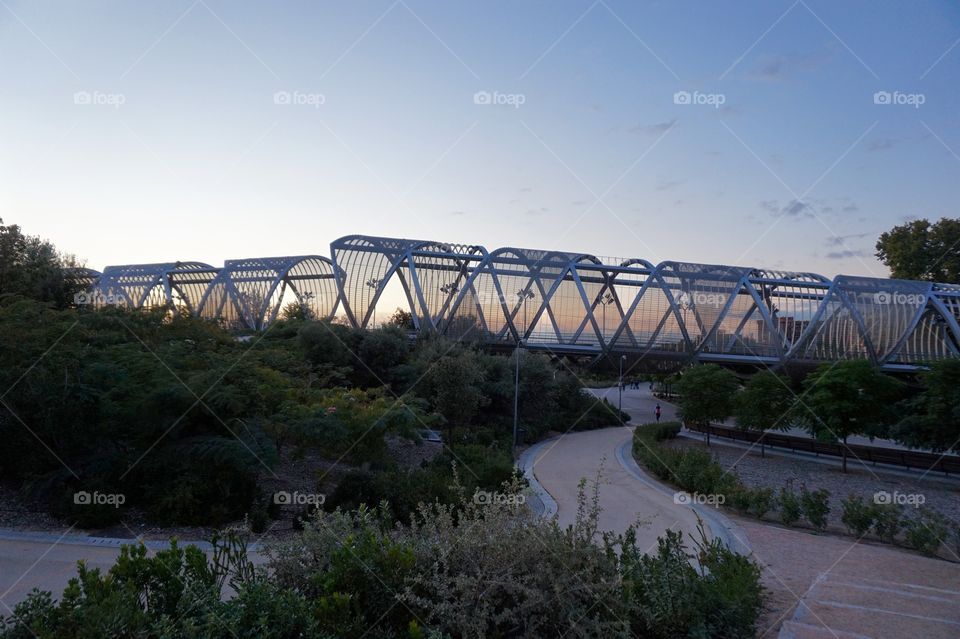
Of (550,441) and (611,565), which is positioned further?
(550,441)

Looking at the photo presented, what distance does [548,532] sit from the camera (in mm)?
5871

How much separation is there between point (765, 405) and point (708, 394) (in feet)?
8.86

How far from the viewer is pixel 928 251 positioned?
172ft

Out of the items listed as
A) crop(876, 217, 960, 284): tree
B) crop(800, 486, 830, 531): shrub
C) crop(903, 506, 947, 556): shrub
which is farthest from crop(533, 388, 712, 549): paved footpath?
crop(876, 217, 960, 284): tree

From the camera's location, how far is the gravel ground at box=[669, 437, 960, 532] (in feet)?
63.7

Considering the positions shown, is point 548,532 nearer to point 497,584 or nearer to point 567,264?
point 497,584

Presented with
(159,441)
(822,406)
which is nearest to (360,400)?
(159,441)

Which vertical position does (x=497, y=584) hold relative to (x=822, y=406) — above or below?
above

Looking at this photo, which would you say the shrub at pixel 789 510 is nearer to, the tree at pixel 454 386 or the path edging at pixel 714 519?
the path edging at pixel 714 519

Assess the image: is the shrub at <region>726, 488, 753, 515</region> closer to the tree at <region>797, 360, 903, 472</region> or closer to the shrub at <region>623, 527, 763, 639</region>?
the shrub at <region>623, 527, 763, 639</region>

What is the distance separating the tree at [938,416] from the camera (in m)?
21.5

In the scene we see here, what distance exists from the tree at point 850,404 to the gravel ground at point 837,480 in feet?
3.85

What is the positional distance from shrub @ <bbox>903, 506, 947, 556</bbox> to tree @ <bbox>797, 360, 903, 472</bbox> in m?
13.3

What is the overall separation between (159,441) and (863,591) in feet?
39.8
